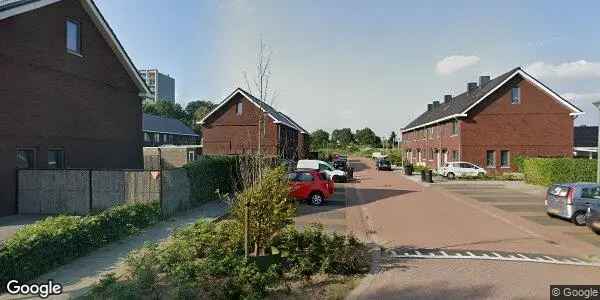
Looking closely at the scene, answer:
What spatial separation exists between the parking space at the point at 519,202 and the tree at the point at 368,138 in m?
87.4

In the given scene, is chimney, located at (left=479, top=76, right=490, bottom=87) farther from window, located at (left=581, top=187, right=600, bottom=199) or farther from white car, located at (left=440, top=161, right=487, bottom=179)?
window, located at (left=581, top=187, right=600, bottom=199)

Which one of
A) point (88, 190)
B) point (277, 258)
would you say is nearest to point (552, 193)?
point (277, 258)

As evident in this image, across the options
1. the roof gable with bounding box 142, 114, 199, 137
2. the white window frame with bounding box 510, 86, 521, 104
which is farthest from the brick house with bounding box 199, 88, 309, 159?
the roof gable with bounding box 142, 114, 199, 137

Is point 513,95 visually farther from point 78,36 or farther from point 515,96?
point 78,36

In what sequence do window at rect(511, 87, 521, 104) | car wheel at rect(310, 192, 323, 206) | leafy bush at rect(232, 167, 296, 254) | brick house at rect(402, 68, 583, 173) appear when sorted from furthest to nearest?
window at rect(511, 87, 521, 104), brick house at rect(402, 68, 583, 173), car wheel at rect(310, 192, 323, 206), leafy bush at rect(232, 167, 296, 254)

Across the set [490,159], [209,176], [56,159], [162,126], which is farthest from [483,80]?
[162,126]

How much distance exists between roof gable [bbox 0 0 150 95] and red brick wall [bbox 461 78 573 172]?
2701 centimetres

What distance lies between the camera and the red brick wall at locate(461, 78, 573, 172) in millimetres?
36062

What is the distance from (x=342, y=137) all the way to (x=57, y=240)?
4633 inches

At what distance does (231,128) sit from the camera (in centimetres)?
3691

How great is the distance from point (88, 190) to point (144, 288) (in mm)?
9942

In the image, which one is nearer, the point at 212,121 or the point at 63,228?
the point at 63,228

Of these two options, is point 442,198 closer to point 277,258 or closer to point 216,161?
point 216,161

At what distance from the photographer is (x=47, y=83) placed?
1625 cm
